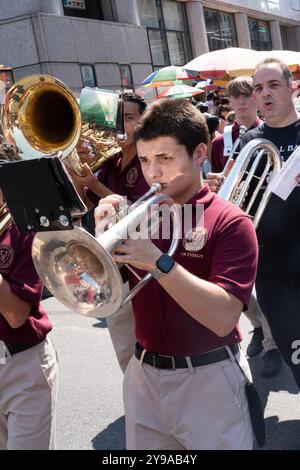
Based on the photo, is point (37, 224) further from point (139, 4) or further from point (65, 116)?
point (139, 4)

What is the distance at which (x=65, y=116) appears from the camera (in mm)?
2994

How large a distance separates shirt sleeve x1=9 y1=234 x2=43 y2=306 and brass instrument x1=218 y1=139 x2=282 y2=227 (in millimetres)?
962

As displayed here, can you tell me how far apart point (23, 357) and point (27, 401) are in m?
0.16

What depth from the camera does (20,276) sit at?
2148 millimetres

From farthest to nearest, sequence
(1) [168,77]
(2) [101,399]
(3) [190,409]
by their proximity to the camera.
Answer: (1) [168,77], (2) [101,399], (3) [190,409]

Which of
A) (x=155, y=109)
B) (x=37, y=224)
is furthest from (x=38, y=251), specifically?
(x=155, y=109)

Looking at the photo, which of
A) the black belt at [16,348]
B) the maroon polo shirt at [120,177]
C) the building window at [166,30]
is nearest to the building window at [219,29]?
the building window at [166,30]

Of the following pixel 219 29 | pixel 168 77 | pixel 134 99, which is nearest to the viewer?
pixel 134 99

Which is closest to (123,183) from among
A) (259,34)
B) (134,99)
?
(134,99)

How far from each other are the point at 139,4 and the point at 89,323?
12.8m

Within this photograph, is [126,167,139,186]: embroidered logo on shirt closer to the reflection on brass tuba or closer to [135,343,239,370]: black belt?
the reflection on brass tuba

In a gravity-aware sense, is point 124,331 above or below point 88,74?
below

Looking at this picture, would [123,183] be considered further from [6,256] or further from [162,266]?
[162,266]

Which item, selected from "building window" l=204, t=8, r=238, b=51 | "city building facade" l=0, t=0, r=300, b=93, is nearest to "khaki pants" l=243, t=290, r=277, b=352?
"city building facade" l=0, t=0, r=300, b=93
